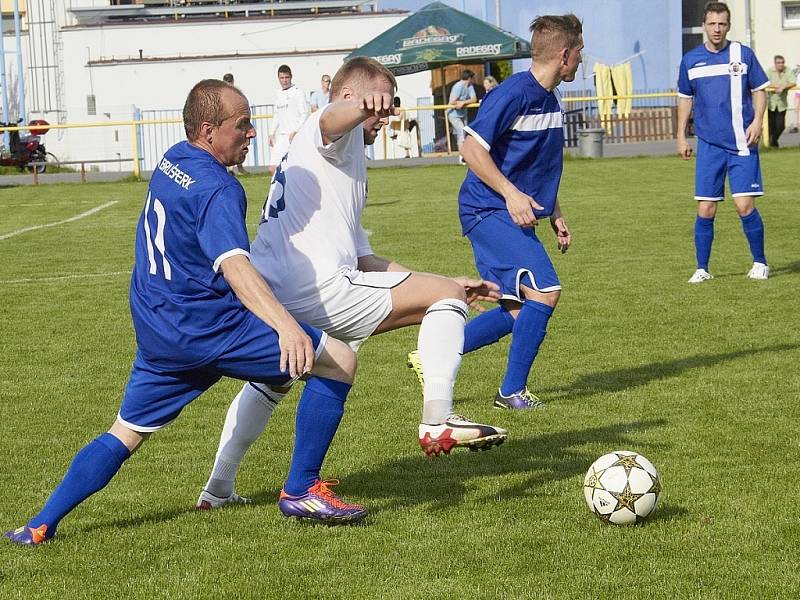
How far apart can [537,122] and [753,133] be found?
4772 millimetres

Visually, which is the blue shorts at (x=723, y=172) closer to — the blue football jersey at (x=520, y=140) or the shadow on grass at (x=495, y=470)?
the blue football jersey at (x=520, y=140)

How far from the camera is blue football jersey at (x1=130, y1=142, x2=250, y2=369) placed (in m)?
4.35

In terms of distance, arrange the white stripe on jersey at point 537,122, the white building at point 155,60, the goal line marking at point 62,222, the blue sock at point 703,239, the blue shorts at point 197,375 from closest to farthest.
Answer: the blue shorts at point 197,375, the white stripe on jersey at point 537,122, the blue sock at point 703,239, the goal line marking at point 62,222, the white building at point 155,60

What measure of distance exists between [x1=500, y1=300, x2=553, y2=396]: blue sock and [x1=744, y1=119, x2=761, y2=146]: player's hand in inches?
190

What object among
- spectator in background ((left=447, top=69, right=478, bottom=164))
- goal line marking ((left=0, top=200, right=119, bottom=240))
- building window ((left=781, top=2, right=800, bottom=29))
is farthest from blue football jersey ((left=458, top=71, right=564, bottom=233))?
building window ((left=781, top=2, right=800, bottom=29))

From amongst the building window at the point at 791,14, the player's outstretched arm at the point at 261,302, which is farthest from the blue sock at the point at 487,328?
the building window at the point at 791,14

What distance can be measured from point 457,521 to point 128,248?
36.5 feet

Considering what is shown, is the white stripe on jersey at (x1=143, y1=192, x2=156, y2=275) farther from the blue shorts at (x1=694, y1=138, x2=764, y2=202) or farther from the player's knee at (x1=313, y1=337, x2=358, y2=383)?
the blue shorts at (x1=694, y1=138, x2=764, y2=202)

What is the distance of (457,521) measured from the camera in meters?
4.83

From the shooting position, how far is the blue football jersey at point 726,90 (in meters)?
11.2

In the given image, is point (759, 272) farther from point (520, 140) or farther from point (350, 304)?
point (350, 304)

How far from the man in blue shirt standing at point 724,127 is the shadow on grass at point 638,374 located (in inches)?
124

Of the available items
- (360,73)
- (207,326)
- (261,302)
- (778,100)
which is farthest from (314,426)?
(778,100)

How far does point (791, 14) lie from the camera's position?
47.1 metres
